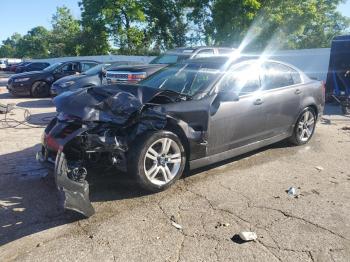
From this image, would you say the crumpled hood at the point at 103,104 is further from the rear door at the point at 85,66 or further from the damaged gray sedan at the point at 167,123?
the rear door at the point at 85,66

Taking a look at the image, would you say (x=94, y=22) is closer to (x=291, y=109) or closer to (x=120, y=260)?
(x=291, y=109)

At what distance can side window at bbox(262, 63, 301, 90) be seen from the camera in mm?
6152

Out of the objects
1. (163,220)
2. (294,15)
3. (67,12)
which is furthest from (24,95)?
(67,12)

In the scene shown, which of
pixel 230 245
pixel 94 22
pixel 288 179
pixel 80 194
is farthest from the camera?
pixel 94 22

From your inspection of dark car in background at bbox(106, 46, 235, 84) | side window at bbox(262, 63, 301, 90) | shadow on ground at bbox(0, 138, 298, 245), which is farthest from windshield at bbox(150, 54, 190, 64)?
shadow on ground at bbox(0, 138, 298, 245)

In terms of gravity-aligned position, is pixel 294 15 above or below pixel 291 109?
above

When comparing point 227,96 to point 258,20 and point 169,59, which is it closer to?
point 169,59

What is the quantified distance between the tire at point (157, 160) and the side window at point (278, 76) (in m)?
2.09

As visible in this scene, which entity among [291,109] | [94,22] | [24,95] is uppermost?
[94,22]

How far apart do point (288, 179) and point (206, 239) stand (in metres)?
2.15

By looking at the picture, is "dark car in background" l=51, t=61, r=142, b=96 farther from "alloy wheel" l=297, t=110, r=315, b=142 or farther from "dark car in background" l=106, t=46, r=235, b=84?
"alloy wheel" l=297, t=110, r=315, b=142

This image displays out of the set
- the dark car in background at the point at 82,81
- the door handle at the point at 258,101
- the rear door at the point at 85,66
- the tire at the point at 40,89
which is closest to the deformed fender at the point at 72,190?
the door handle at the point at 258,101

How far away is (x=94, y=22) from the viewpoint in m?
39.9

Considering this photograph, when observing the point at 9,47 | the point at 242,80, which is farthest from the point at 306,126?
the point at 9,47
